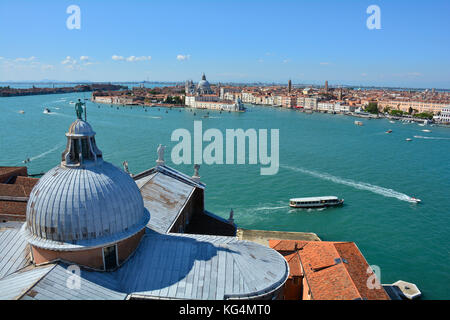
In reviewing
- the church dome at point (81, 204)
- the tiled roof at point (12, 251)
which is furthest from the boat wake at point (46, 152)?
the church dome at point (81, 204)

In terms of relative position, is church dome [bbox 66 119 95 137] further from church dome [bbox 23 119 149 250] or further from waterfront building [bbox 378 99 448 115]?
waterfront building [bbox 378 99 448 115]

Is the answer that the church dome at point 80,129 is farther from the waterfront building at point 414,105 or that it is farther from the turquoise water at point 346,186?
the waterfront building at point 414,105

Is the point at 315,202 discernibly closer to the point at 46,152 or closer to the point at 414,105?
the point at 46,152

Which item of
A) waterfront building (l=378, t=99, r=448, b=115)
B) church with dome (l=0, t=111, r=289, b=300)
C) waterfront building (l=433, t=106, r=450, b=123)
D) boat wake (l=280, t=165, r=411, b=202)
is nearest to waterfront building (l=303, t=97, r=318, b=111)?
waterfront building (l=378, t=99, r=448, b=115)

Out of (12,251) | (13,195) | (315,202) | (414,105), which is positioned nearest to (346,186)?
(315,202)

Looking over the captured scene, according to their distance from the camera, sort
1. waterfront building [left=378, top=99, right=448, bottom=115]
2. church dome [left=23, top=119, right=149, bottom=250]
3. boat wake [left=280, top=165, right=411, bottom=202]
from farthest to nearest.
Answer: waterfront building [left=378, top=99, right=448, bottom=115] → boat wake [left=280, top=165, right=411, bottom=202] → church dome [left=23, top=119, right=149, bottom=250]

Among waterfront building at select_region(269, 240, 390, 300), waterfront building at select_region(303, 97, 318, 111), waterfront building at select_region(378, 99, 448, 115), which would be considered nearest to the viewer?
waterfront building at select_region(269, 240, 390, 300)
